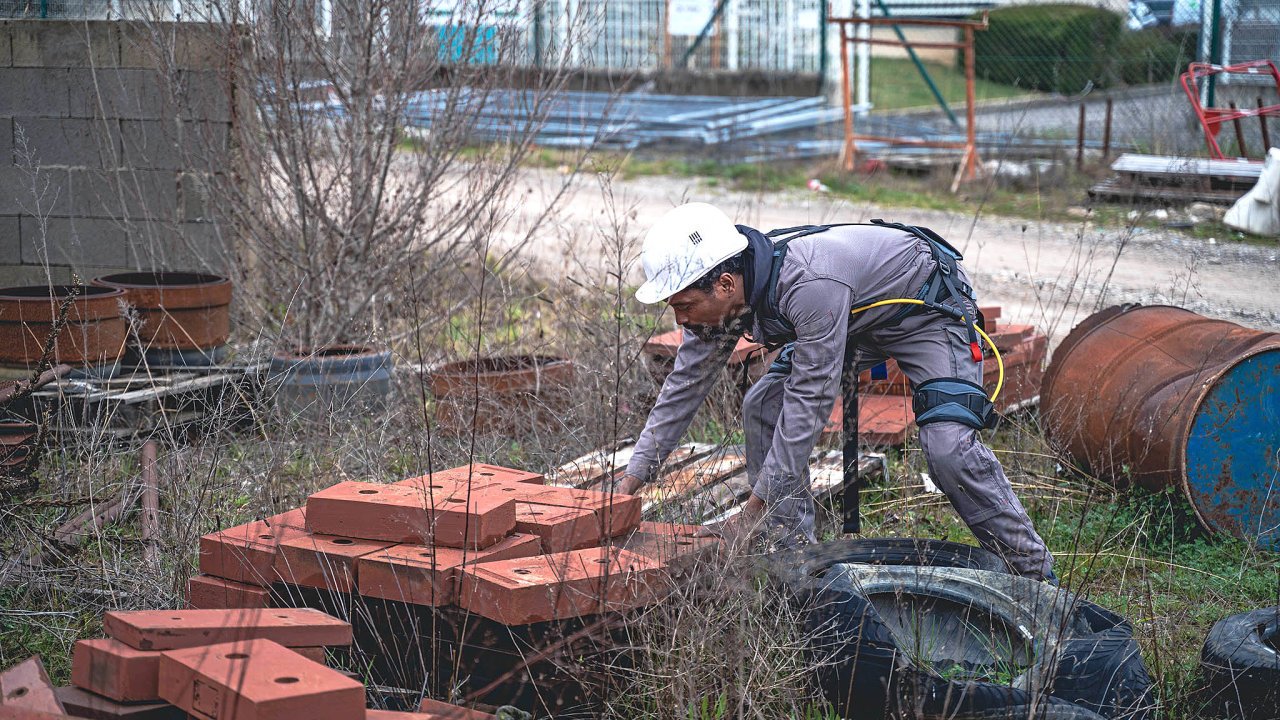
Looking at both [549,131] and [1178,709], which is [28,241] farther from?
[549,131]

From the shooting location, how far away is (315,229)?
265 inches

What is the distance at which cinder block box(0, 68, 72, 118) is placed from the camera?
23.8 feet

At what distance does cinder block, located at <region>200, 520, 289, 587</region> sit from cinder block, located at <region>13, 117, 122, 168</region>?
4760 mm

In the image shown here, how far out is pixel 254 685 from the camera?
2.36 metres

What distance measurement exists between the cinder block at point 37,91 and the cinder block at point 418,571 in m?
5.55

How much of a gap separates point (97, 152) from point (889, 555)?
20.0 ft

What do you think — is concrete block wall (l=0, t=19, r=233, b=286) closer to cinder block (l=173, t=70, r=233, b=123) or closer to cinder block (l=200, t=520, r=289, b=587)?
cinder block (l=173, t=70, r=233, b=123)

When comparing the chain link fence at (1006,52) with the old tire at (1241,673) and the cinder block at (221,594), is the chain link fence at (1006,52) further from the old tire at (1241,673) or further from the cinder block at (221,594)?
the old tire at (1241,673)

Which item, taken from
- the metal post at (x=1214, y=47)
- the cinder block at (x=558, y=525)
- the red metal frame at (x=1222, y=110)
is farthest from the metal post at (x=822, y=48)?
the cinder block at (x=558, y=525)

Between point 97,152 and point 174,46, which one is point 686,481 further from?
point 97,152

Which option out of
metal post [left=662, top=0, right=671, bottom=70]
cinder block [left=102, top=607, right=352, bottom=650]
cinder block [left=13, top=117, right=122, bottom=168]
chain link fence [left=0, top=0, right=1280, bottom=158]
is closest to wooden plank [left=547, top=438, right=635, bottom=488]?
cinder block [left=102, top=607, right=352, bottom=650]

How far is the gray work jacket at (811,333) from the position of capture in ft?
11.6

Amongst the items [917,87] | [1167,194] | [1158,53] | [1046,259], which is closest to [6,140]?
[1046,259]

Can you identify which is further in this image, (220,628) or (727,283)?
(727,283)
